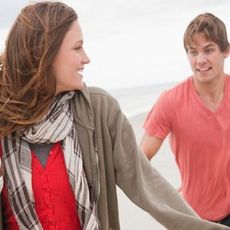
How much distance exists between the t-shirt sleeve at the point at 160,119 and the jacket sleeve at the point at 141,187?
94 cm

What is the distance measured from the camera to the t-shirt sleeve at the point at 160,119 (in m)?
3.08

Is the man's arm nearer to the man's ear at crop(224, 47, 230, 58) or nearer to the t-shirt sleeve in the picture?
the t-shirt sleeve

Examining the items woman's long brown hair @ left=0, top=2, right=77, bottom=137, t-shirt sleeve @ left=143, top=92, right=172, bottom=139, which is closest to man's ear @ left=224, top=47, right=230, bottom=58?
t-shirt sleeve @ left=143, top=92, right=172, bottom=139

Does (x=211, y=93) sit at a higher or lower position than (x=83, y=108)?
lower

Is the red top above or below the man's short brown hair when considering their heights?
below

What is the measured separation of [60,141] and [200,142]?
1.15m

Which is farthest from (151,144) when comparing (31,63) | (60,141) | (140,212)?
(140,212)

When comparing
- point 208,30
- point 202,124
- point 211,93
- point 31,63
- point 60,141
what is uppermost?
point 31,63

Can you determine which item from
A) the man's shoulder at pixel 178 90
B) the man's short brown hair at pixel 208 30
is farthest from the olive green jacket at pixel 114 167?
the man's short brown hair at pixel 208 30

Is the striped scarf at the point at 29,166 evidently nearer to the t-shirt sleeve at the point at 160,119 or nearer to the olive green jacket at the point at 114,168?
the olive green jacket at the point at 114,168

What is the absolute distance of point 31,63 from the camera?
2039mm

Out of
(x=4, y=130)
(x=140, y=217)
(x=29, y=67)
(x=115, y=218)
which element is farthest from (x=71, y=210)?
(x=140, y=217)

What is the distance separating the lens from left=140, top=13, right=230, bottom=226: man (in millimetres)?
3039

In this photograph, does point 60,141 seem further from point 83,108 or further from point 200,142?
point 200,142
